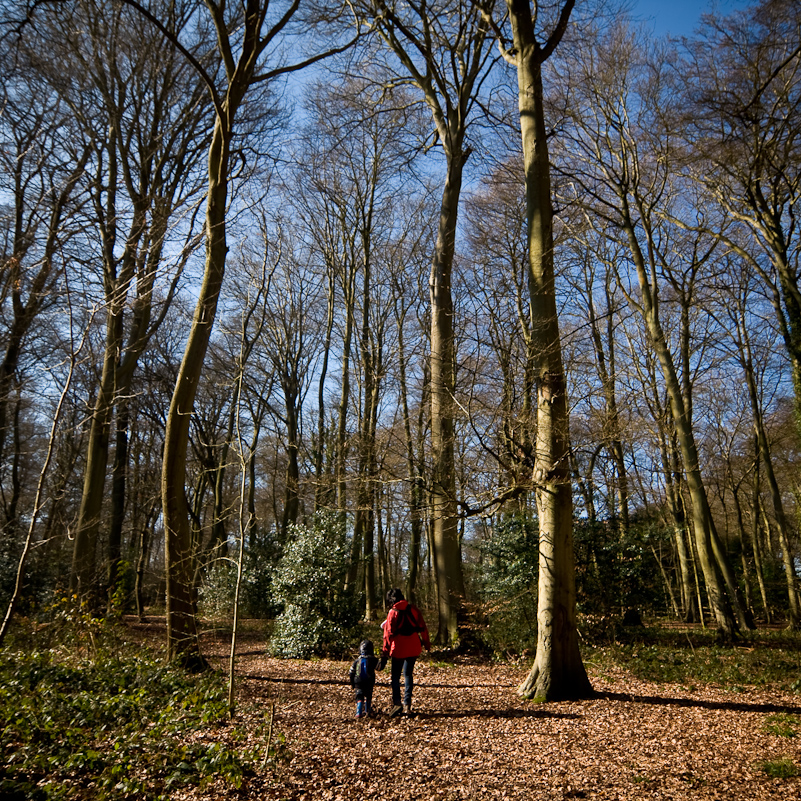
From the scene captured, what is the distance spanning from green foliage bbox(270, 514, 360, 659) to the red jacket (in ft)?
16.7

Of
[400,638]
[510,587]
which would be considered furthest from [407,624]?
[510,587]

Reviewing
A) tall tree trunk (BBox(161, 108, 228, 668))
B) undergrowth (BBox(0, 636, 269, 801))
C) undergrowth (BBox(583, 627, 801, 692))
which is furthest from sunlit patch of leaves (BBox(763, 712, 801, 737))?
tall tree trunk (BBox(161, 108, 228, 668))

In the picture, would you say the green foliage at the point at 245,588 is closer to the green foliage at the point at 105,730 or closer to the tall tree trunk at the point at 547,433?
the green foliage at the point at 105,730

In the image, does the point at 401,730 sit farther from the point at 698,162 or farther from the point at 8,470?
the point at 8,470

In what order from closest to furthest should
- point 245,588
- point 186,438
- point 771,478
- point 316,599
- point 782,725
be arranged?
point 782,725 → point 186,438 → point 316,599 → point 771,478 → point 245,588

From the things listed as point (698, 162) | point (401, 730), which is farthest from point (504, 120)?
point (401, 730)

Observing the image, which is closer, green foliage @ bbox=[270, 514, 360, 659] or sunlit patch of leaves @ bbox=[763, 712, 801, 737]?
sunlit patch of leaves @ bbox=[763, 712, 801, 737]

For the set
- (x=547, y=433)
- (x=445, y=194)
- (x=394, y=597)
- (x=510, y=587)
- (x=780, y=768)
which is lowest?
(x=780, y=768)

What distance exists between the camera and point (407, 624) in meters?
6.73

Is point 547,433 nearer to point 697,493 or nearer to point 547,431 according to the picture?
point 547,431

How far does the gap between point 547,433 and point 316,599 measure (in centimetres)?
692

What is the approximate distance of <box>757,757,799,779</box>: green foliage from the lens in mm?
4312

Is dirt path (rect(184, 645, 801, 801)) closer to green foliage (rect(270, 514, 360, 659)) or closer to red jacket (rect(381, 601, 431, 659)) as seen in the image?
red jacket (rect(381, 601, 431, 659))

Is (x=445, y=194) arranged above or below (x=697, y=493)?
above
